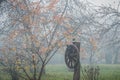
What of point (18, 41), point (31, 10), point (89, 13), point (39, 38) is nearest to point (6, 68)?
point (18, 41)

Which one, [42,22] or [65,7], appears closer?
[42,22]

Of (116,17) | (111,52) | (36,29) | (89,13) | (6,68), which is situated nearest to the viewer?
(36,29)

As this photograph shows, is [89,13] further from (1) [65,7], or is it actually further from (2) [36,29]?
(2) [36,29]

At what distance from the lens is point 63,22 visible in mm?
13250

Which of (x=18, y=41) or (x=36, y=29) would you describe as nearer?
(x=36, y=29)

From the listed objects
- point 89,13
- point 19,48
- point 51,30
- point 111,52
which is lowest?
point 111,52

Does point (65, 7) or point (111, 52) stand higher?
point (65, 7)

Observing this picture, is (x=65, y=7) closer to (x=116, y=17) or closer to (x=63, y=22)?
(x=63, y=22)

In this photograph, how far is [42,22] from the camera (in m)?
12.6

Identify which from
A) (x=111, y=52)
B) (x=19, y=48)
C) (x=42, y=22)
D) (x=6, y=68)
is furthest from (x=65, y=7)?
(x=111, y=52)

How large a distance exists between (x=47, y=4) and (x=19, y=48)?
99.3 inches

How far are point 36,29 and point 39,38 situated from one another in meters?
0.65

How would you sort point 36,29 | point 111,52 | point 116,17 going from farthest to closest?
point 111,52, point 116,17, point 36,29

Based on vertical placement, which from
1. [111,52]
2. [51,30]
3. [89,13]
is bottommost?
[111,52]
